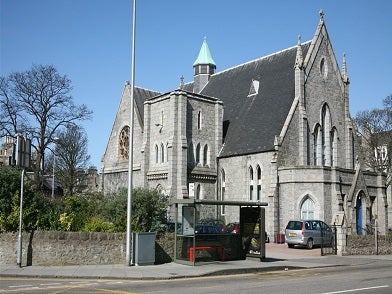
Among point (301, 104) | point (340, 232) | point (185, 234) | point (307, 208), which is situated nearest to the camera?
point (185, 234)

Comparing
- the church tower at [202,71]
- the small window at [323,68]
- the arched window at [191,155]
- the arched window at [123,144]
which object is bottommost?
the arched window at [191,155]

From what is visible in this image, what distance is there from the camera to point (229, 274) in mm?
18219

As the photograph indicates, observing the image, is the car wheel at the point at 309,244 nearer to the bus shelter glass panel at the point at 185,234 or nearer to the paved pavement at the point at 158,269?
the paved pavement at the point at 158,269

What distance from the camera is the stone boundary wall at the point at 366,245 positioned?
27.0 metres

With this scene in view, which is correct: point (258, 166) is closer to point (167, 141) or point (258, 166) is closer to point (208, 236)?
point (167, 141)

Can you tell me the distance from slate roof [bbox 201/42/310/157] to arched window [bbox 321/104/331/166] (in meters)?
3.63

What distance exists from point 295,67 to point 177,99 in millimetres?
9612

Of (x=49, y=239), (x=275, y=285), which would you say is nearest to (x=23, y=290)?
(x=49, y=239)

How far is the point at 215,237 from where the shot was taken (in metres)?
21.2

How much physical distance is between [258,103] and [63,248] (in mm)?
26457

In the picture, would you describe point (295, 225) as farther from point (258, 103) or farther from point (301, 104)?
point (258, 103)

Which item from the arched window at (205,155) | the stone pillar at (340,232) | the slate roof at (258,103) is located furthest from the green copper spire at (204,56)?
the stone pillar at (340,232)

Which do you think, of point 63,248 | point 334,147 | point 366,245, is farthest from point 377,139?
point 63,248

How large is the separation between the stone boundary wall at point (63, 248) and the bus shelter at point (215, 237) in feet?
8.60
